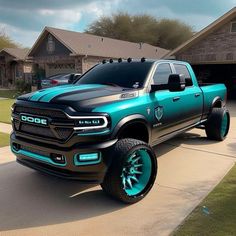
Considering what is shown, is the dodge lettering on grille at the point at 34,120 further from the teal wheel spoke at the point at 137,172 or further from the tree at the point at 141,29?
the tree at the point at 141,29

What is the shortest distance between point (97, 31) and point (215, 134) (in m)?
45.8

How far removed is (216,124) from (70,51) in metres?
17.9

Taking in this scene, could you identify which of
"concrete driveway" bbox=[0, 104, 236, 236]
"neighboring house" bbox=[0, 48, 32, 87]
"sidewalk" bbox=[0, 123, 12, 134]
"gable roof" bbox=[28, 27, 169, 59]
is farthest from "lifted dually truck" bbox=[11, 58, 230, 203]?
"neighboring house" bbox=[0, 48, 32, 87]

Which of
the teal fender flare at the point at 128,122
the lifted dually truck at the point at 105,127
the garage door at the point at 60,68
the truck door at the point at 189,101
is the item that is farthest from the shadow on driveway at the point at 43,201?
the garage door at the point at 60,68

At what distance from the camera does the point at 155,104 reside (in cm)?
478

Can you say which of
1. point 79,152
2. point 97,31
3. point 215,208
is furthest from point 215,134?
point 97,31

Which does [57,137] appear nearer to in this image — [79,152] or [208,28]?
[79,152]

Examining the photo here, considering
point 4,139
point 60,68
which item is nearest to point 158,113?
point 4,139

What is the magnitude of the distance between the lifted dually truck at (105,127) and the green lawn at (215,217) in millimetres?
819

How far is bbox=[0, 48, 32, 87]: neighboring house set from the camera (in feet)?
103

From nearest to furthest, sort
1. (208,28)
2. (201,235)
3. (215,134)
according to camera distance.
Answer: (201,235) → (215,134) → (208,28)

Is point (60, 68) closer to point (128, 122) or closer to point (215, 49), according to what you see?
point (215, 49)

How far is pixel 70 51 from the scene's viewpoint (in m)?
23.3

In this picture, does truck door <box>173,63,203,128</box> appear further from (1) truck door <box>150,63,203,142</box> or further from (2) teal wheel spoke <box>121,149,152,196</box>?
(2) teal wheel spoke <box>121,149,152,196</box>
